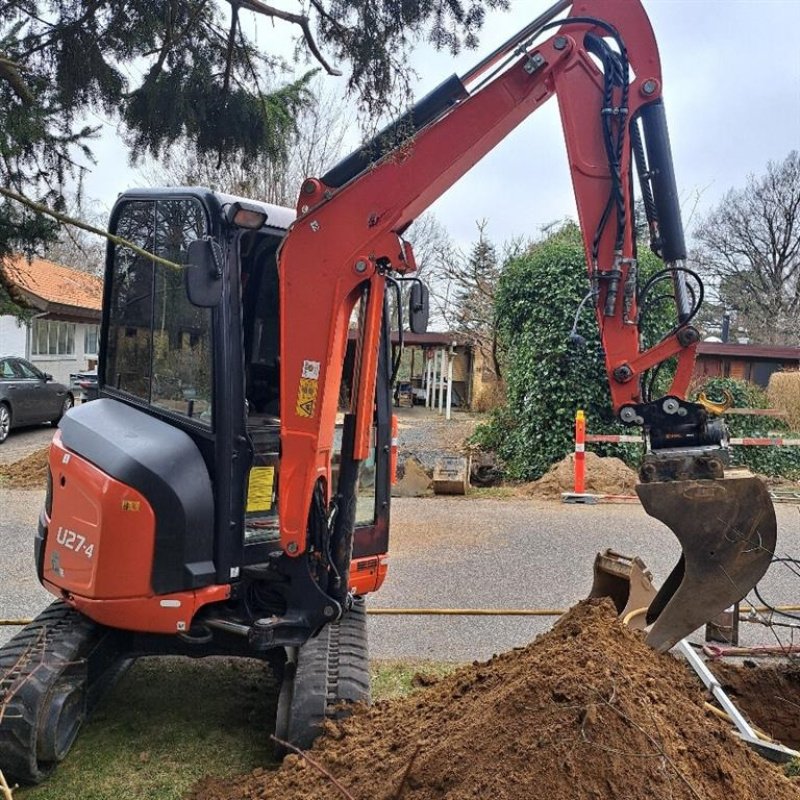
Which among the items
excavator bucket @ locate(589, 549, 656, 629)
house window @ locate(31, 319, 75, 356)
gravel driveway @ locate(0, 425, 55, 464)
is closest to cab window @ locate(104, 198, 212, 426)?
excavator bucket @ locate(589, 549, 656, 629)

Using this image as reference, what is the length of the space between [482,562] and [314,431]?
4.72 m

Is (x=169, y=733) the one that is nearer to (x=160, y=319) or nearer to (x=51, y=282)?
(x=160, y=319)

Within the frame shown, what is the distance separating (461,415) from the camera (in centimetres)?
2534

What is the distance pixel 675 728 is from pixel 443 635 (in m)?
3.13

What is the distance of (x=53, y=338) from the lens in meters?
25.4

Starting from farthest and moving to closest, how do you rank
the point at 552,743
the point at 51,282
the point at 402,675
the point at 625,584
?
the point at 51,282
the point at 402,675
the point at 625,584
the point at 552,743

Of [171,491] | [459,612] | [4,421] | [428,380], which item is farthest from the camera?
[428,380]

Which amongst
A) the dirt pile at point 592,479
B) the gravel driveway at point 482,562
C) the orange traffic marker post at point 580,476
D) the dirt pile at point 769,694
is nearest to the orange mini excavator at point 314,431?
the dirt pile at point 769,694

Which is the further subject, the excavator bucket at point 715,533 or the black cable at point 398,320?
the black cable at point 398,320

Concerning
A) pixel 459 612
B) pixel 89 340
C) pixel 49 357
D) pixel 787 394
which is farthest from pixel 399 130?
pixel 89 340

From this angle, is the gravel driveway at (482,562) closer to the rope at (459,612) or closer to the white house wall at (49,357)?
the rope at (459,612)

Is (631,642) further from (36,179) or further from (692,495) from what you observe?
(36,179)

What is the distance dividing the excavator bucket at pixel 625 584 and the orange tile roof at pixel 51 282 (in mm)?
3417

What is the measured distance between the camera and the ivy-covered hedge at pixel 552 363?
1239 centimetres
